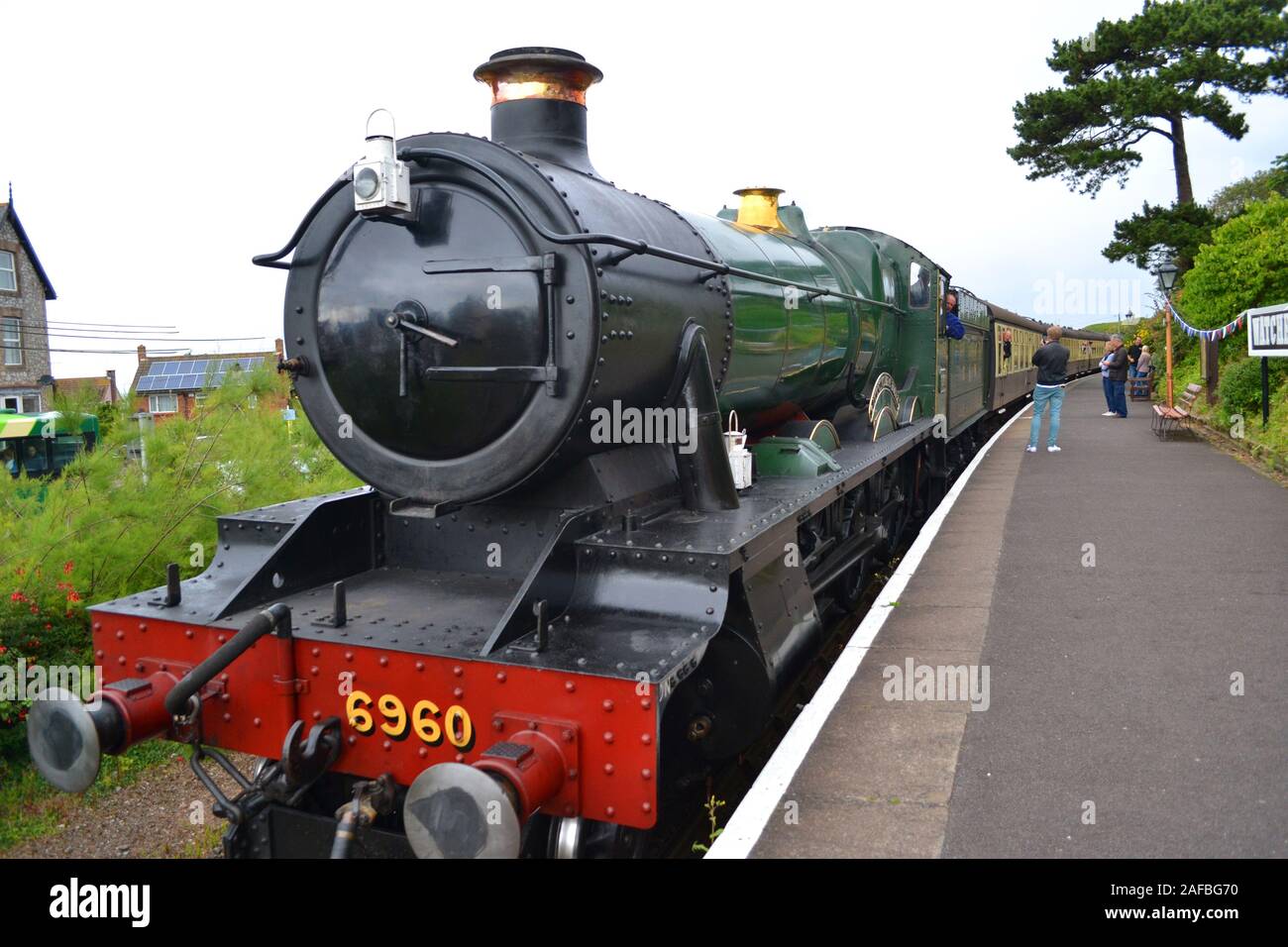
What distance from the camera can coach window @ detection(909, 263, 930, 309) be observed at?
8.30 metres

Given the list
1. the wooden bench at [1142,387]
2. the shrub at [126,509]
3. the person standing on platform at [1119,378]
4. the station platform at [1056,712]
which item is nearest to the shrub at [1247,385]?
the person standing on platform at [1119,378]

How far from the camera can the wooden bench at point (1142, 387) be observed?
74.8 feet

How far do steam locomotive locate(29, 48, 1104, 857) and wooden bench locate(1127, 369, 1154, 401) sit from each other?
2149 centimetres

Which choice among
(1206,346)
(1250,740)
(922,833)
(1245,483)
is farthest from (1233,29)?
(922,833)

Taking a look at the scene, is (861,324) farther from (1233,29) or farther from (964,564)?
(1233,29)

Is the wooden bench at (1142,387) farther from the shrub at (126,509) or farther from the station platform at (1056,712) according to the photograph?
the shrub at (126,509)

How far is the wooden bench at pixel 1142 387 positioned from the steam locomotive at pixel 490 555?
21493 mm

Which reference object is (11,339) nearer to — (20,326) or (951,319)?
(20,326)

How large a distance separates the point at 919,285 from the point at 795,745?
5.73 m

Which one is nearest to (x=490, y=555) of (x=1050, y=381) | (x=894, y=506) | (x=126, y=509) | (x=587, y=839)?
(x=587, y=839)

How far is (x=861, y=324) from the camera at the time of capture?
7.02 m

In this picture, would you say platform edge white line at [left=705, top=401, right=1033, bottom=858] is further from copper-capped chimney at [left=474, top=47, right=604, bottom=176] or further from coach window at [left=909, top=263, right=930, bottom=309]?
coach window at [left=909, top=263, right=930, bottom=309]
